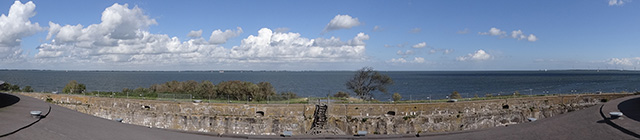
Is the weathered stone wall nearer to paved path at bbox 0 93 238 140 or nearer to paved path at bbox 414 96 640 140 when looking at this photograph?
paved path at bbox 0 93 238 140

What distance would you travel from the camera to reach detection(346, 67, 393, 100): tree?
6175cm

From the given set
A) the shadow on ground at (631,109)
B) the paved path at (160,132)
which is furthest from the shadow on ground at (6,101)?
the shadow on ground at (631,109)

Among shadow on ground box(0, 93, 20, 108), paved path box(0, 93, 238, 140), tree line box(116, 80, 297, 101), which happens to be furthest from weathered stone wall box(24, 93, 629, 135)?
shadow on ground box(0, 93, 20, 108)

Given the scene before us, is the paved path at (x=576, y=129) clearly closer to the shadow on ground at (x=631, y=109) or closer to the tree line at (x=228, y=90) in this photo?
the shadow on ground at (x=631, y=109)

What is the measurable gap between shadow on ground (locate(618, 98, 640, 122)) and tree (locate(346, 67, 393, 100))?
4187 cm

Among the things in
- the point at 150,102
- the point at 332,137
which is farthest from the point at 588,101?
the point at 150,102

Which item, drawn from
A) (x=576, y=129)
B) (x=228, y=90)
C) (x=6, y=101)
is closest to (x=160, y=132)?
(x=6, y=101)

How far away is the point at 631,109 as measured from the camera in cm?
1758

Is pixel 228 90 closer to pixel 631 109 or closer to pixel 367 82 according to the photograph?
pixel 367 82

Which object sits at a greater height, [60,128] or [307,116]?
[60,128]

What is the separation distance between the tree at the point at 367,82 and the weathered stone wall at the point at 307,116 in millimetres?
24805

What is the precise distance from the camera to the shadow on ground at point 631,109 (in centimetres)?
1564

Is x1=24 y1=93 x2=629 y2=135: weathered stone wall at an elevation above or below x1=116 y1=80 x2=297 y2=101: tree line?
below

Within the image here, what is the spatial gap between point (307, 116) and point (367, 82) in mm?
31190
